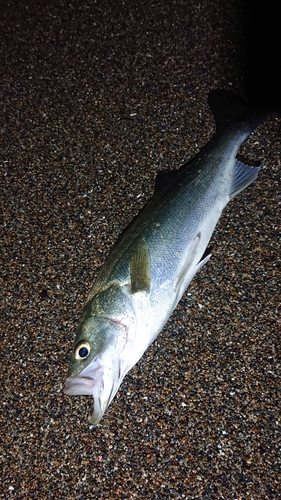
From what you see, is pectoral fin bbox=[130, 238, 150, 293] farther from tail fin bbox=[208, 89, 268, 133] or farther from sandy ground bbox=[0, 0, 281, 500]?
tail fin bbox=[208, 89, 268, 133]

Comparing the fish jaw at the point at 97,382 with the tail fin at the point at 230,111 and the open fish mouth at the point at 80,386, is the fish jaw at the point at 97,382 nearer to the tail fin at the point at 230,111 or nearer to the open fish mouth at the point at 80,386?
the open fish mouth at the point at 80,386

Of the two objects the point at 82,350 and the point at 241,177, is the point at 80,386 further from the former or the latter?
the point at 241,177

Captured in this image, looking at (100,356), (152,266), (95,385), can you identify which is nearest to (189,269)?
(152,266)

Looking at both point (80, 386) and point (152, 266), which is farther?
point (152, 266)

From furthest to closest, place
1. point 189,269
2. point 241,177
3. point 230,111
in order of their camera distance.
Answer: point 230,111
point 241,177
point 189,269

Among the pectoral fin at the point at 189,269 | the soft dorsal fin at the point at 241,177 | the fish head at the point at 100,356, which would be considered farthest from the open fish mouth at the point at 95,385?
the soft dorsal fin at the point at 241,177

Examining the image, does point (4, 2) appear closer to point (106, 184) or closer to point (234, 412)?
point (106, 184)
